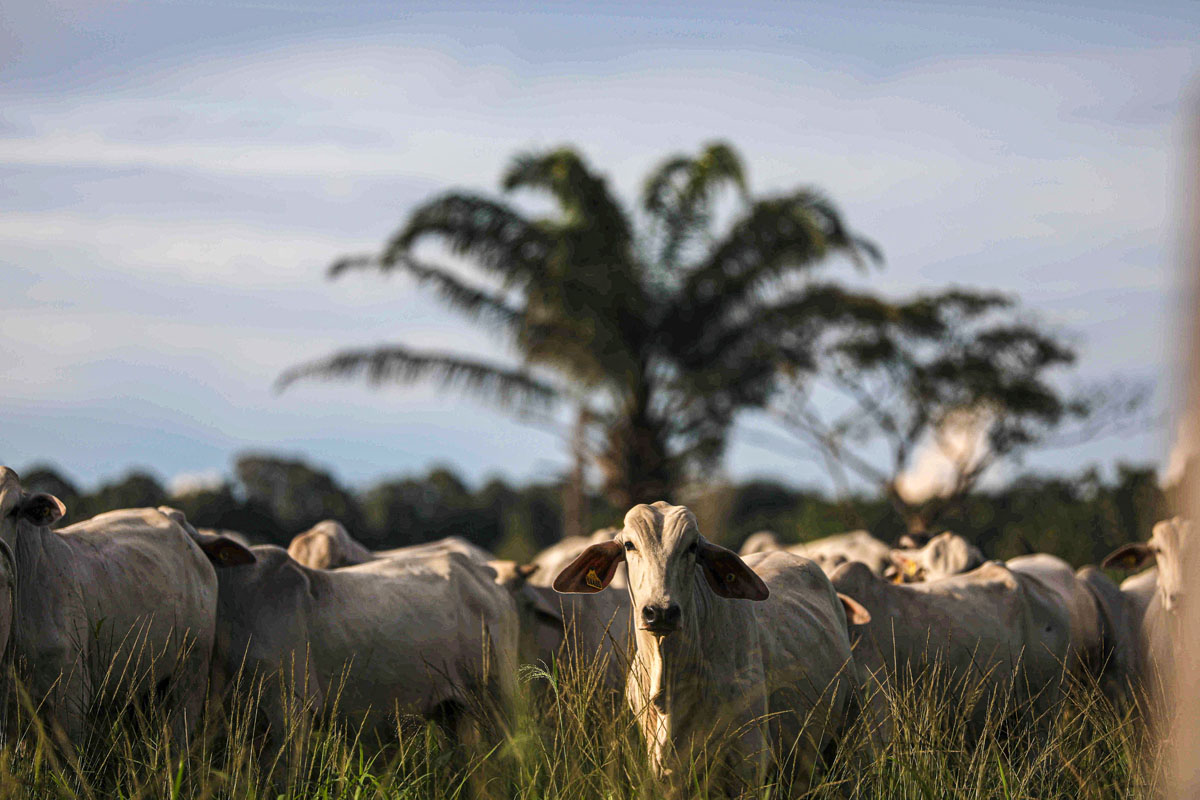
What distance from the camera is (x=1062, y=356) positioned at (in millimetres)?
24562

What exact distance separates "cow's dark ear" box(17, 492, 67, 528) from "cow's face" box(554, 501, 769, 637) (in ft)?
8.12

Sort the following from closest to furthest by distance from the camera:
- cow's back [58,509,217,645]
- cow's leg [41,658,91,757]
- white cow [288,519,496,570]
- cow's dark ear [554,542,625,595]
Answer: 1. cow's dark ear [554,542,625,595]
2. cow's leg [41,658,91,757]
3. cow's back [58,509,217,645]
4. white cow [288,519,496,570]

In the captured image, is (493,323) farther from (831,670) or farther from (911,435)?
(831,670)

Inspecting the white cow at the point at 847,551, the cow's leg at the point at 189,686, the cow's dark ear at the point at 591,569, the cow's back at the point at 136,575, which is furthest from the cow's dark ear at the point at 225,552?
the white cow at the point at 847,551

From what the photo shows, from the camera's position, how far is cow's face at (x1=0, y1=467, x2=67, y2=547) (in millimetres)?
5707

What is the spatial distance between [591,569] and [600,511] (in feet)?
74.1

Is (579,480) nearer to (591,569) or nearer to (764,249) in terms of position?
(764,249)

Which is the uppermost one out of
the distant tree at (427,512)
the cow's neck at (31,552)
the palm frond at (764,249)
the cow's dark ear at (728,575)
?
the palm frond at (764,249)

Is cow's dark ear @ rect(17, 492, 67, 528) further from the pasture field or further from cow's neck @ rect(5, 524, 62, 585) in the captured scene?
the pasture field

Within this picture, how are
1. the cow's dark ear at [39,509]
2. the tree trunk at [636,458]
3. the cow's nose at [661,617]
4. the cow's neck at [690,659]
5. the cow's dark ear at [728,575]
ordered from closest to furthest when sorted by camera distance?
the cow's nose at [661,617] → the cow's neck at [690,659] → the cow's dark ear at [728,575] → the cow's dark ear at [39,509] → the tree trunk at [636,458]

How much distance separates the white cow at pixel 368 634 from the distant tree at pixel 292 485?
2355 cm

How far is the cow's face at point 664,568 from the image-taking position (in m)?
4.56

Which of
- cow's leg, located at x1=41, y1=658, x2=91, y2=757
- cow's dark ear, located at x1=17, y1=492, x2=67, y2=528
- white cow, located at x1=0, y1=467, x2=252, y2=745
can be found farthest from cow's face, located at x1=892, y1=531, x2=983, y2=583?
cow's dark ear, located at x1=17, y1=492, x2=67, y2=528

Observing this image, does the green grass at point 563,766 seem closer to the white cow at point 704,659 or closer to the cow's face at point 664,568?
the white cow at point 704,659
